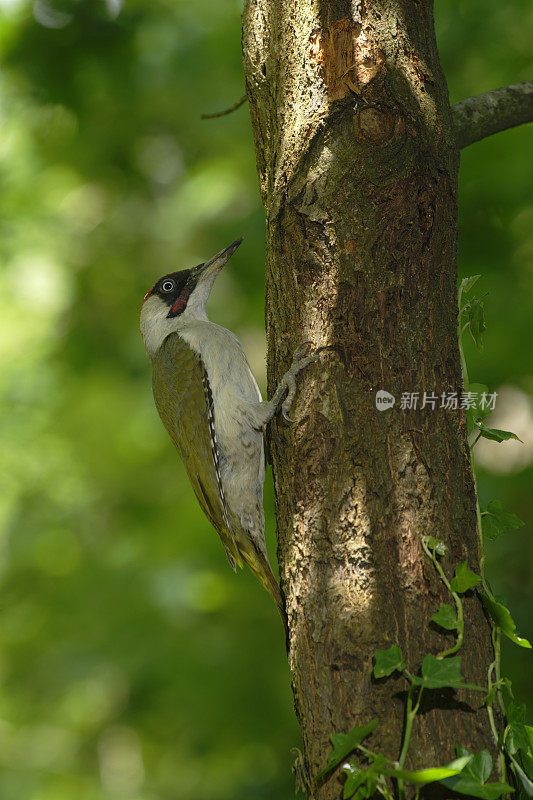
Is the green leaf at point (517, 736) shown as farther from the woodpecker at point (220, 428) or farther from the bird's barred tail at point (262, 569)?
the woodpecker at point (220, 428)

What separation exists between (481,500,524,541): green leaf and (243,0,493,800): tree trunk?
0.14 m

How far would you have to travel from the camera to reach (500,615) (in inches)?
68.5

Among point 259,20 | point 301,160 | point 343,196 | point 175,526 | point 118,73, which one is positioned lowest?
point 175,526

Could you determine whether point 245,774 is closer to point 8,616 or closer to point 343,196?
point 8,616

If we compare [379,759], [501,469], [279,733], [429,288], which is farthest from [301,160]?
[279,733]

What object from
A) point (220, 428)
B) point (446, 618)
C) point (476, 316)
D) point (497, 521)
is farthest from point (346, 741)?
point (220, 428)

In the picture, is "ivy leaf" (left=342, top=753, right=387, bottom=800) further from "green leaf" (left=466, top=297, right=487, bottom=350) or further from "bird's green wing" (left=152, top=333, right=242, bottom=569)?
"bird's green wing" (left=152, top=333, right=242, bottom=569)

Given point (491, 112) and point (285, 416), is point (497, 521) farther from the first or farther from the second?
point (491, 112)

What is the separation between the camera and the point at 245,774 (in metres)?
4.40

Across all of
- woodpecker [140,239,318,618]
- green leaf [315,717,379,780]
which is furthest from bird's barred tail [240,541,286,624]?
green leaf [315,717,379,780]

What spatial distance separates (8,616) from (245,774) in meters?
2.03

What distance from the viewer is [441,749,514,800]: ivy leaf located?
1538 millimetres

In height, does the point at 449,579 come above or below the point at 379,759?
above

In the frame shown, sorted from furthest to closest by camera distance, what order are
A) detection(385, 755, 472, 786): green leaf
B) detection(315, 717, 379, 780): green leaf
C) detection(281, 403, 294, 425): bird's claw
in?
detection(281, 403, 294, 425): bird's claw
detection(315, 717, 379, 780): green leaf
detection(385, 755, 472, 786): green leaf
